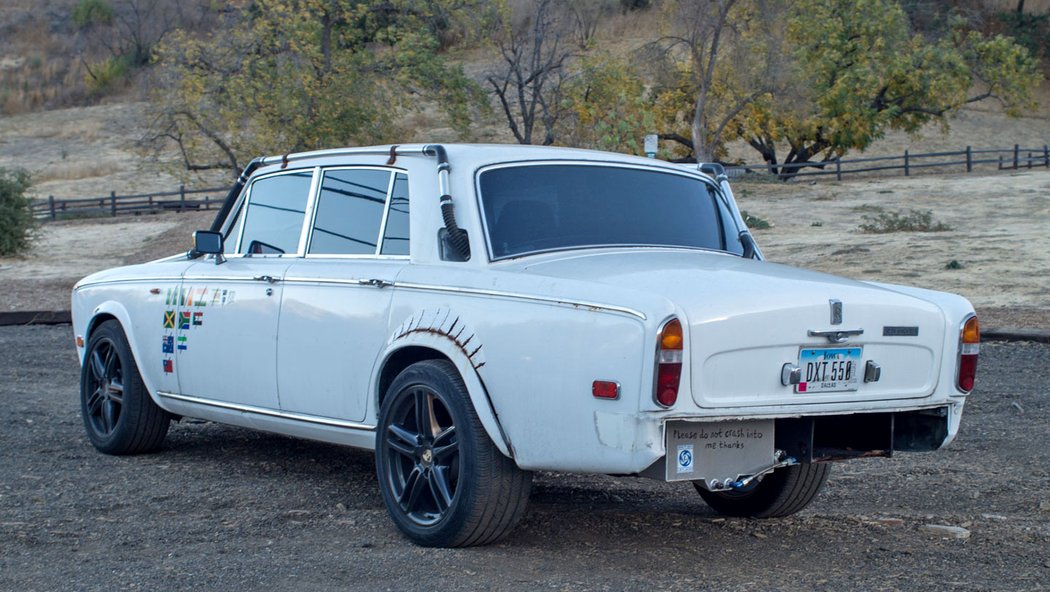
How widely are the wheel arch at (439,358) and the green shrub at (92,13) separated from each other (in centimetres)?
7883

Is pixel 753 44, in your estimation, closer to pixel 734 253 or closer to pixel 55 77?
pixel 734 253

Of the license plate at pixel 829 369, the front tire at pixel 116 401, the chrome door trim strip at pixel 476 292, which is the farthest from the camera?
the front tire at pixel 116 401

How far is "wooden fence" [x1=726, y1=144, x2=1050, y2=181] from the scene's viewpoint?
44.0 meters

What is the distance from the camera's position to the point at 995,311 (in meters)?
14.9

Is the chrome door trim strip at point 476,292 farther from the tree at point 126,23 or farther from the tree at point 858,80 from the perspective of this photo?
the tree at point 126,23

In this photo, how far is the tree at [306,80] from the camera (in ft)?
101

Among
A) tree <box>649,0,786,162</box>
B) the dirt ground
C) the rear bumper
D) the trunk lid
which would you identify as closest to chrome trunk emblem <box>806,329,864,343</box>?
the trunk lid

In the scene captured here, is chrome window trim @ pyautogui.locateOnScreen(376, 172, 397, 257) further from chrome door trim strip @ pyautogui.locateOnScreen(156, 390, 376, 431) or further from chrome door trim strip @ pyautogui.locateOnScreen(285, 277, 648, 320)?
chrome door trim strip @ pyautogui.locateOnScreen(156, 390, 376, 431)

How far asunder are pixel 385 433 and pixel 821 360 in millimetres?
1831

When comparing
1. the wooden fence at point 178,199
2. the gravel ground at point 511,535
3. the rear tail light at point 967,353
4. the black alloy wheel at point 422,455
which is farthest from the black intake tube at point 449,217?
the wooden fence at point 178,199

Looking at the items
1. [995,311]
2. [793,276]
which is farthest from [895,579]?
[995,311]

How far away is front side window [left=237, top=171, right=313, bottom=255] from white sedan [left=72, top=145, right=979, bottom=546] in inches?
0.7

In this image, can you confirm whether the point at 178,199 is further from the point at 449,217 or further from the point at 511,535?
the point at 511,535

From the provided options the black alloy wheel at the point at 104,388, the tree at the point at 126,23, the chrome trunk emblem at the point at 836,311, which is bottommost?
the black alloy wheel at the point at 104,388
